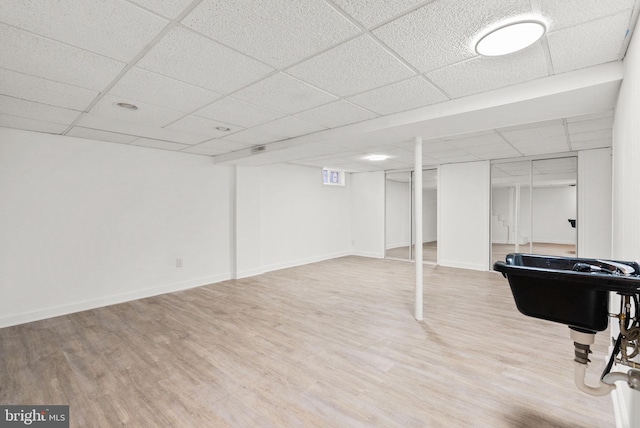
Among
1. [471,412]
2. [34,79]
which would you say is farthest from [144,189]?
[471,412]

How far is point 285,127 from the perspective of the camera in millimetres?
3703

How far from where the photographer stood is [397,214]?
9648 millimetres

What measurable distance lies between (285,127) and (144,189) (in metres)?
2.69

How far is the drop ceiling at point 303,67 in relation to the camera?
154cm

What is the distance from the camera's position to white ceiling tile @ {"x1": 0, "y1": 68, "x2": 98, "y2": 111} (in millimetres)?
2271

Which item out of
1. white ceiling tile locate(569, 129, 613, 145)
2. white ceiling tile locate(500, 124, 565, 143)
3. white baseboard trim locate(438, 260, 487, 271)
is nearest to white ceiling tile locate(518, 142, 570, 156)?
white ceiling tile locate(569, 129, 613, 145)

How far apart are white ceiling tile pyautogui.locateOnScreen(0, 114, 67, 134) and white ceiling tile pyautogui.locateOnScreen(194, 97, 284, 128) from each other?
1900 millimetres

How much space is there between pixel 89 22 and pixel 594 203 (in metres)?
7.15

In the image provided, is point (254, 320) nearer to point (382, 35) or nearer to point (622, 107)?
point (382, 35)

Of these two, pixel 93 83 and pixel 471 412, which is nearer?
pixel 471 412

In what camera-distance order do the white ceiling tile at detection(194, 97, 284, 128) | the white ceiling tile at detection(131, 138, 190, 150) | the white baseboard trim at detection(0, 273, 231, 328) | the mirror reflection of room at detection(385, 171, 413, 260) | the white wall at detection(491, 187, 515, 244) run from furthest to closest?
the white wall at detection(491, 187, 515, 244) → the mirror reflection of room at detection(385, 171, 413, 260) → the white ceiling tile at detection(131, 138, 190, 150) → the white baseboard trim at detection(0, 273, 231, 328) → the white ceiling tile at detection(194, 97, 284, 128)

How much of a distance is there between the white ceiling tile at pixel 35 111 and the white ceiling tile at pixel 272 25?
2304 millimetres

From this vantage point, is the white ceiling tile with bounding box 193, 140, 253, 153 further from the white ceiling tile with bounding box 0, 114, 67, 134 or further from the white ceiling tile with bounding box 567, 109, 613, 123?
the white ceiling tile with bounding box 567, 109, 613, 123

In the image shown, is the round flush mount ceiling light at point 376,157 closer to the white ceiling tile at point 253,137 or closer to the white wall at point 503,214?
the white ceiling tile at point 253,137
